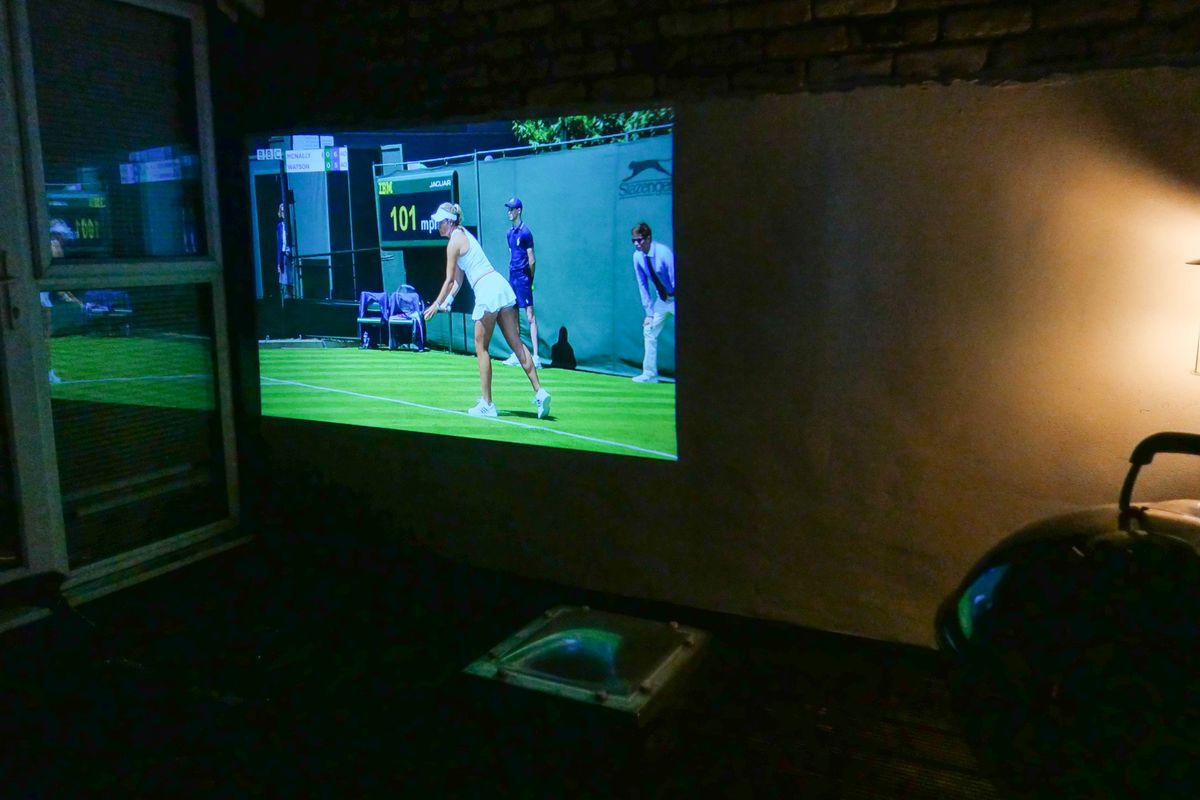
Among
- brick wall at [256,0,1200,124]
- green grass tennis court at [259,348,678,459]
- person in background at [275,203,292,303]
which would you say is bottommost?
green grass tennis court at [259,348,678,459]

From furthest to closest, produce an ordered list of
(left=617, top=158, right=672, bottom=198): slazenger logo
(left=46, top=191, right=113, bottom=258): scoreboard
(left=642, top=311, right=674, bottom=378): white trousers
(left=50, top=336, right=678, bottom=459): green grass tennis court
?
1. (left=46, top=191, right=113, bottom=258): scoreboard
2. (left=50, top=336, right=678, bottom=459): green grass tennis court
3. (left=642, top=311, right=674, bottom=378): white trousers
4. (left=617, top=158, right=672, bottom=198): slazenger logo

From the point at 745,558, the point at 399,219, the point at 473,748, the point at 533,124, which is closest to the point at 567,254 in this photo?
the point at 533,124

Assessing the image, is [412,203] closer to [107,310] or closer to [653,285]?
[653,285]

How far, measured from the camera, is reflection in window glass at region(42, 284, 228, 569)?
4199mm

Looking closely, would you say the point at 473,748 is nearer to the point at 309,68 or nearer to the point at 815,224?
the point at 815,224

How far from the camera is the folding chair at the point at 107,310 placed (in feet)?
13.9

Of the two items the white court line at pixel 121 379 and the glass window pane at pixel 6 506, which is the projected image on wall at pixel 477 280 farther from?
the glass window pane at pixel 6 506

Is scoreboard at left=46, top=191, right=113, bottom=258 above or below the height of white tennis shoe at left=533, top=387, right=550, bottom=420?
above

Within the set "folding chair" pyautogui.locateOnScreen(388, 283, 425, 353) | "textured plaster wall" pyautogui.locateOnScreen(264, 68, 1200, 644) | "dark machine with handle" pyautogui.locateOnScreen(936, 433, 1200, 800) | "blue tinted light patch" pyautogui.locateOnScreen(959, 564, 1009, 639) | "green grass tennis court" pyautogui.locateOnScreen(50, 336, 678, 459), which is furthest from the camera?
"folding chair" pyautogui.locateOnScreen(388, 283, 425, 353)

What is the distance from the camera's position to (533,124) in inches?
160

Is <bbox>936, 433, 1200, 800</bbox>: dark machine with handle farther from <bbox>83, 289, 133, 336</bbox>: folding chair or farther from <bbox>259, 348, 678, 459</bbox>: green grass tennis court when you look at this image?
<bbox>83, 289, 133, 336</bbox>: folding chair

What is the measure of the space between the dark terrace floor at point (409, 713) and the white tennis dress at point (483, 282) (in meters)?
1.37

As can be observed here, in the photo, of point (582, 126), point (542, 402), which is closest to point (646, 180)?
point (582, 126)

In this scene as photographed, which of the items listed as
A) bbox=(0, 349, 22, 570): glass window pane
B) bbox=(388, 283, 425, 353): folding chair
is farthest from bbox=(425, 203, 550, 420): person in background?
bbox=(0, 349, 22, 570): glass window pane
